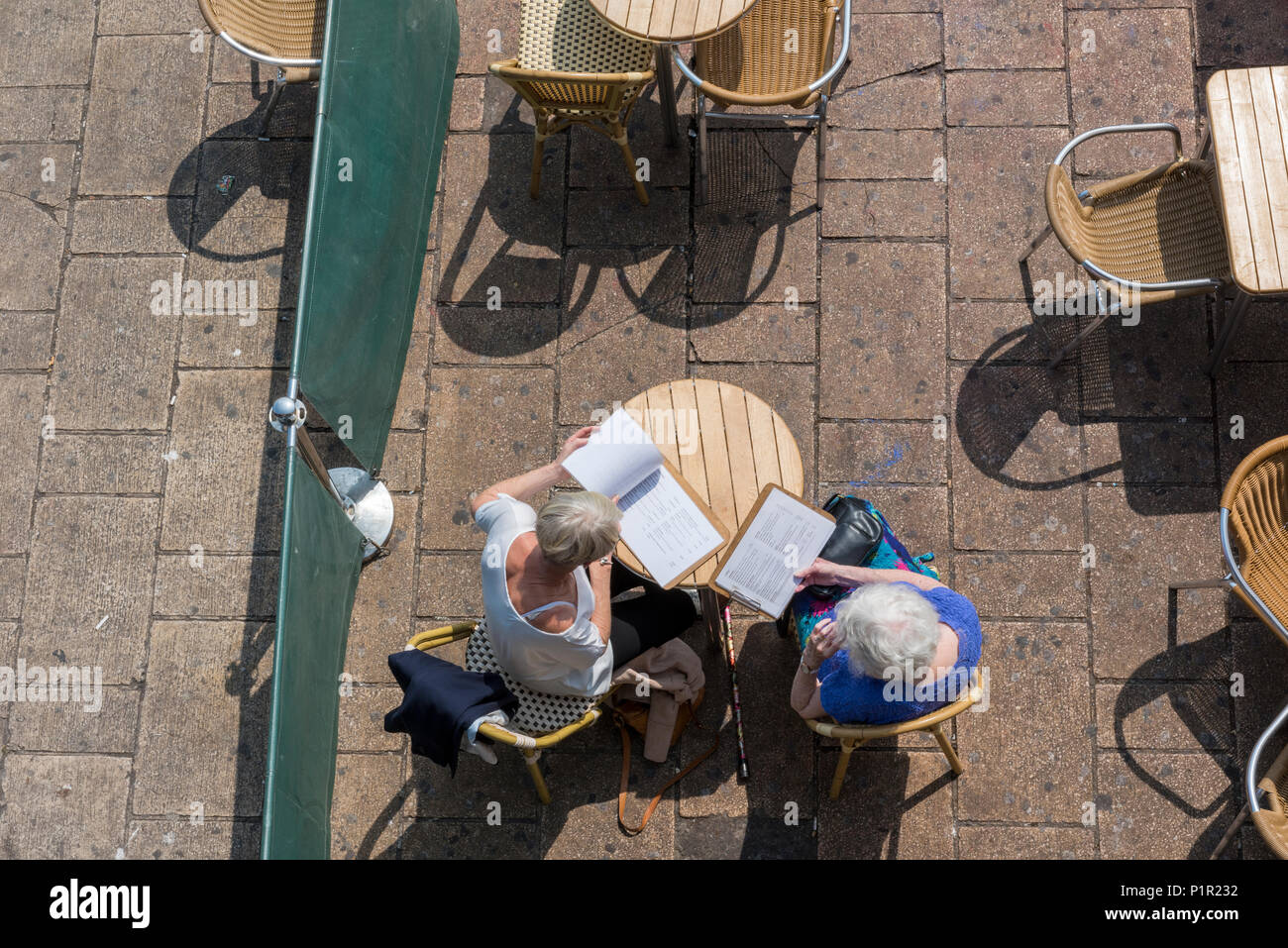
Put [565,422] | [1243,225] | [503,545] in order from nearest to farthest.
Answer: [503,545], [1243,225], [565,422]

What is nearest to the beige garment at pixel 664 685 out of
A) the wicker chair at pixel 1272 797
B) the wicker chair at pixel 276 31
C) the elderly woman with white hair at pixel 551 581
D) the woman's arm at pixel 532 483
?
the elderly woman with white hair at pixel 551 581

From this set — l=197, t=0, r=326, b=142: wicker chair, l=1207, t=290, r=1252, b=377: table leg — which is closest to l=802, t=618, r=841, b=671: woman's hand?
l=1207, t=290, r=1252, b=377: table leg

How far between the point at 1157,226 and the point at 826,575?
7.24ft

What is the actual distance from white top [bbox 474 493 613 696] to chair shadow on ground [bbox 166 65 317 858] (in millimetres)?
1554

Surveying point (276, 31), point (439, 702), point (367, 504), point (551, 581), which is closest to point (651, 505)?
point (551, 581)

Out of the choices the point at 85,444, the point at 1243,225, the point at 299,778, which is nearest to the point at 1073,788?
the point at 1243,225

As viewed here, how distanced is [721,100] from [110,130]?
322cm

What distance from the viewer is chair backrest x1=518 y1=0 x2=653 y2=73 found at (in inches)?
193

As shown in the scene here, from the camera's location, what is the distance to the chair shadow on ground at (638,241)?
16.9 feet

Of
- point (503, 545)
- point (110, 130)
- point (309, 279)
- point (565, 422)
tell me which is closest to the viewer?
point (503, 545)

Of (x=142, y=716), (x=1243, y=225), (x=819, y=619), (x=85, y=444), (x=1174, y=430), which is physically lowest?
(x=142, y=716)

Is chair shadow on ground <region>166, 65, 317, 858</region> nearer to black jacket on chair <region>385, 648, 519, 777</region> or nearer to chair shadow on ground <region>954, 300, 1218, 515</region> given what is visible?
Result: black jacket on chair <region>385, 648, 519, 777</region>

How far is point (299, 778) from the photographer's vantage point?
373 centimetres

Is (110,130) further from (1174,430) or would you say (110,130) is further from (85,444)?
(1174,430)
